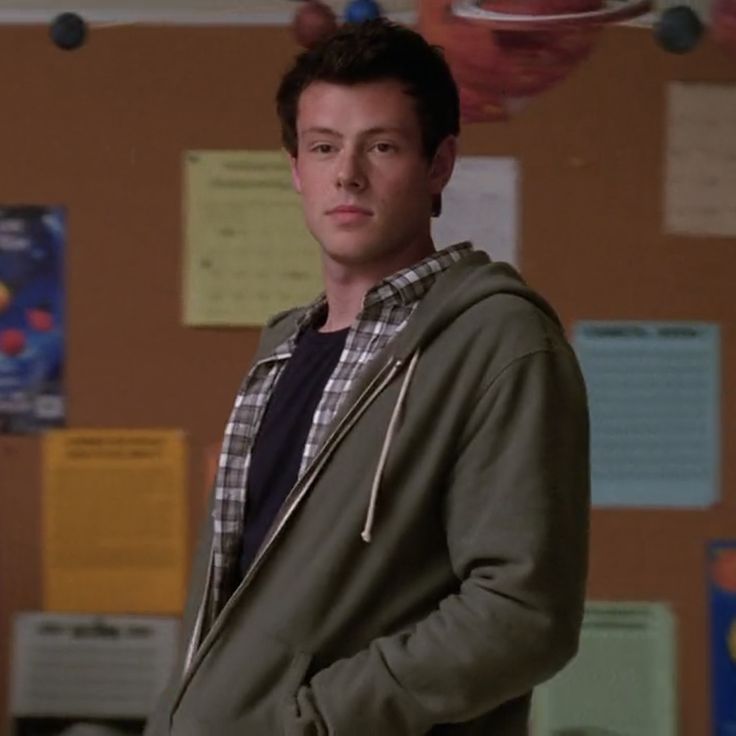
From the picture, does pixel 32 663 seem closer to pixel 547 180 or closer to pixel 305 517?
pixel 305 517

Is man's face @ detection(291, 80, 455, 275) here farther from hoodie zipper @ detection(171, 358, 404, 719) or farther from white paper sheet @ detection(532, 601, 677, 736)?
white paper sheet @ detection(532, 601, 677, 736)

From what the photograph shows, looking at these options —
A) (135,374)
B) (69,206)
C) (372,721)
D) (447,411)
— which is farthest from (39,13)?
(372,721)

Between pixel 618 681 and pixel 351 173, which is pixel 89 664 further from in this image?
pixel 351 173

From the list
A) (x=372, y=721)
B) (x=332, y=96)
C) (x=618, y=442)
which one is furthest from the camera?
(x=618, y=442)

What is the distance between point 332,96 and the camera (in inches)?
43.1

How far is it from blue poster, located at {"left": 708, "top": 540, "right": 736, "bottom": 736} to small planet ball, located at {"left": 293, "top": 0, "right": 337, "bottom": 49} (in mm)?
804

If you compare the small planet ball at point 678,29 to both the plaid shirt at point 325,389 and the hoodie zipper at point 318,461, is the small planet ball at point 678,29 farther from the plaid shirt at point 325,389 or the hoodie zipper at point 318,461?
the hoodie zipper at point 318,461

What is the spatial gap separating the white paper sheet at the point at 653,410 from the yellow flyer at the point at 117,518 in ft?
1.76

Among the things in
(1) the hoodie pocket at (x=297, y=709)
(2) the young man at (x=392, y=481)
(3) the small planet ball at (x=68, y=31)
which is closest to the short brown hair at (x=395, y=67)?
(2) the young man at (x=392, y=481)

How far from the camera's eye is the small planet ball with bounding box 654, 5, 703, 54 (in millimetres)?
1562

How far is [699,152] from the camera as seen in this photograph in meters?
1.58

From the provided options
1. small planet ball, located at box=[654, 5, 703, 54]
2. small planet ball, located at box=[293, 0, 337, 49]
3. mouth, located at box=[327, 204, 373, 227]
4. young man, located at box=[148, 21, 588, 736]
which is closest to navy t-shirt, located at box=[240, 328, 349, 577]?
young man, located at box=[148, 21, 588, 736]

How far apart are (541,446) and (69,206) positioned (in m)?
0.90

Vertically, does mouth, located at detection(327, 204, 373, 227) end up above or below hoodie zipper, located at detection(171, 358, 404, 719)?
above
